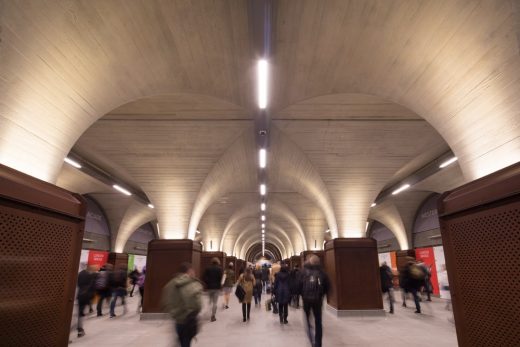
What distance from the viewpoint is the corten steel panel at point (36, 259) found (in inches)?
135

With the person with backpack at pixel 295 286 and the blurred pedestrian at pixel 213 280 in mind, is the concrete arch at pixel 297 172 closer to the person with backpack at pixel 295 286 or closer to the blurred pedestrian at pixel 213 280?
the person with backpack at pixel 295 286

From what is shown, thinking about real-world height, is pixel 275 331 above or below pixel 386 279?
below

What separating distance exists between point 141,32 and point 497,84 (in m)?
5.61

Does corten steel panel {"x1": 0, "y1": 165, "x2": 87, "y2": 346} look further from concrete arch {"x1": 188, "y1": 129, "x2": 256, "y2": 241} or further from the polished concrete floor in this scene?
concrete arch {"x1": 188, "y1": 129, "x2": 256, "y2": 241}

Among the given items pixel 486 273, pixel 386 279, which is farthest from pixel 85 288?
pixel 386 279

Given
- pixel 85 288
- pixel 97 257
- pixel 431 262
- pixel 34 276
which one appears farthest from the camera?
pixel 97 257

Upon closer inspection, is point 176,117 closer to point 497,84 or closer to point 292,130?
point 292,130

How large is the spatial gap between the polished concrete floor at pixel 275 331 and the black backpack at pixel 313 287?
1519 millimetres

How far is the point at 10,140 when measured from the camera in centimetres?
421

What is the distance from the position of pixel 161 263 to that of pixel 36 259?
7.11 meters

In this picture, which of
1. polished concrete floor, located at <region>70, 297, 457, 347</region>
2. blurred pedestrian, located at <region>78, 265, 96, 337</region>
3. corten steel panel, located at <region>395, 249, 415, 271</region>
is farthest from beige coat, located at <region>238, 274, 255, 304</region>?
corten steel panel, located at <region>395, 249, 415, 271</region>

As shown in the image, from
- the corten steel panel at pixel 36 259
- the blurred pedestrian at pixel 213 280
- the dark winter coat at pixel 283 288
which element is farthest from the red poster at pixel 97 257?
the corten steel panel at pixel 36 259

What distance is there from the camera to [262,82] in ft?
21.8

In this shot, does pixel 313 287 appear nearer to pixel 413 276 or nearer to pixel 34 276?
pixel 34 276
